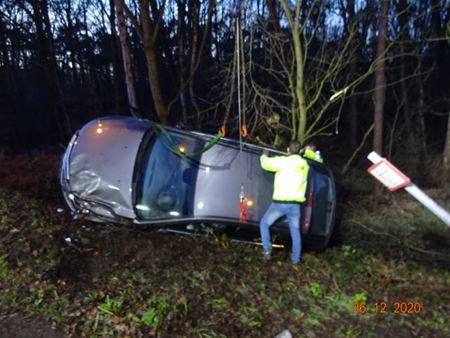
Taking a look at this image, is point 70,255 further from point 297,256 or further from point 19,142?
point 19,142

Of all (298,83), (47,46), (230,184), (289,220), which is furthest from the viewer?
(47,46)

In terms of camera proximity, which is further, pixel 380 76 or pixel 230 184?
pixel 380 76

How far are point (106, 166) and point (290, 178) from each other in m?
2.59

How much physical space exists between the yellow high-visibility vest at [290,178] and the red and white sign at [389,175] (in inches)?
75.8

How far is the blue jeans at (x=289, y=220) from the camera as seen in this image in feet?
16.7

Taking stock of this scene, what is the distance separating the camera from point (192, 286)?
4.22 m

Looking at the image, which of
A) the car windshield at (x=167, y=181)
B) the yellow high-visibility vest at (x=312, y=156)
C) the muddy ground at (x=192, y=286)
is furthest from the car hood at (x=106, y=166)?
the yellow high-visibility vest at (x=312, y=156)

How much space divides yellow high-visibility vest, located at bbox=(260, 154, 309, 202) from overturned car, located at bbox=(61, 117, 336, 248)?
1.73ft

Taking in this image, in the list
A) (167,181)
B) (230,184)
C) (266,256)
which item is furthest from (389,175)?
(167,181)

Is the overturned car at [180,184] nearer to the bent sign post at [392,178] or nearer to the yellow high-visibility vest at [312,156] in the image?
the yellow high-visibility vest at [312,156]

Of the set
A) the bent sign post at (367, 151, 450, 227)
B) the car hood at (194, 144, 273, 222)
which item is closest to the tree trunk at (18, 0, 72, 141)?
the car hood at (194, 144, 273, 222)

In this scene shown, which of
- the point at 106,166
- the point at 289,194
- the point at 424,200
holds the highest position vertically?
the point at 424,200

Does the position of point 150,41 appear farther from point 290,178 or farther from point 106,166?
point 290,178

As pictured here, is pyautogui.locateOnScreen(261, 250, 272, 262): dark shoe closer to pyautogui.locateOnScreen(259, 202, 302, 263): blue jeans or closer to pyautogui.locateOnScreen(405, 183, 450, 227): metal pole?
pyautogui.locateOnScreen(259, 202, 302, 263): blue jeans
